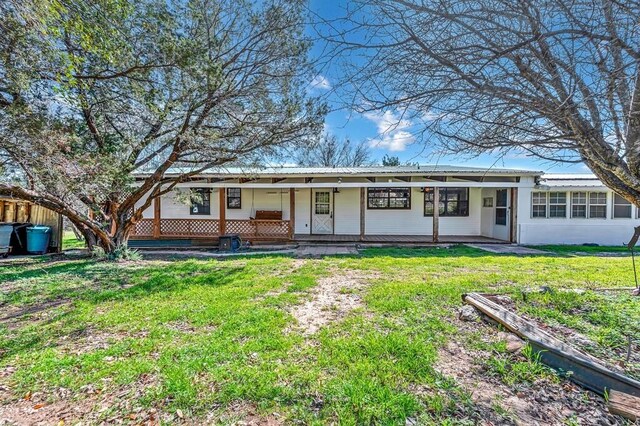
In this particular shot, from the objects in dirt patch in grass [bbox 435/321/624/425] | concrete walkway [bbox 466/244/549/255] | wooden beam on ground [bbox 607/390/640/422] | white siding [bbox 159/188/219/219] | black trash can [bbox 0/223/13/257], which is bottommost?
dirt patch in grass [bbox 435/321/624/425]

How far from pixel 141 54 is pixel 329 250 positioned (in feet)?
24.0

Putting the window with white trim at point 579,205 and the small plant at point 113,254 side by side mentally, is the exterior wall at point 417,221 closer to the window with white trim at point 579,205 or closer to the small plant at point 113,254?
the window with white trim at point 579,205

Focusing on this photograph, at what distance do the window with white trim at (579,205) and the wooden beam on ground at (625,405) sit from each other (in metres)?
12.3

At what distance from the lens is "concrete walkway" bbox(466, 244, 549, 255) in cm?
966

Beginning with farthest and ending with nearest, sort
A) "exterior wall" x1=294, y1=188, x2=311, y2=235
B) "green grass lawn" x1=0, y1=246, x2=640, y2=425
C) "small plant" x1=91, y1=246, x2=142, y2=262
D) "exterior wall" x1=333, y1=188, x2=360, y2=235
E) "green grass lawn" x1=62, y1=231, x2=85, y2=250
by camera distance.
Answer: "exterior wall" x1=294, y1=188, x2=311, y2=235
"exterior wall" x1=333, y1=188, x2=360, y2=235
"green grass lawn" x1=62, y1=231, x2=85, y2=250
"small plant" x1=91, y1=246, x2=142, y2=262
"green grass lawn" x1=0, y1=246, x2=640, y2=425

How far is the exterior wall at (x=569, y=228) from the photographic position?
11445 millimetres

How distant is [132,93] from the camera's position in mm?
5719

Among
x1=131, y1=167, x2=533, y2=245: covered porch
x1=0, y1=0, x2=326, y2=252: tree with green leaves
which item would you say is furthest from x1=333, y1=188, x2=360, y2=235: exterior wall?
x1=0, y1=0, x2=326, y2=252: tree with green leaves

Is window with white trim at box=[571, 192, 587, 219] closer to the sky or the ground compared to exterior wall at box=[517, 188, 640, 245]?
closer to the sky

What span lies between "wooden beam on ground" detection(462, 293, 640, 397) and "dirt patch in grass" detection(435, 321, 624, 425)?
0.12 m

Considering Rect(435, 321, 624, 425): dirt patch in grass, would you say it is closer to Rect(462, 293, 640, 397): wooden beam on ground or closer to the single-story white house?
Rect(462, 293, 640, 397): wooden beam on ground

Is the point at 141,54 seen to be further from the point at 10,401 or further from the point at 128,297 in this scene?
the point at 10,401

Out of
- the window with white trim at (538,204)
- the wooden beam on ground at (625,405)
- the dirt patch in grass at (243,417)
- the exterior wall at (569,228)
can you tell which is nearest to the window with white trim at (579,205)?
the exterior wall at (569,228)

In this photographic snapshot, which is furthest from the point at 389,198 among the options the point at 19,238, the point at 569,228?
the point at 19,238
